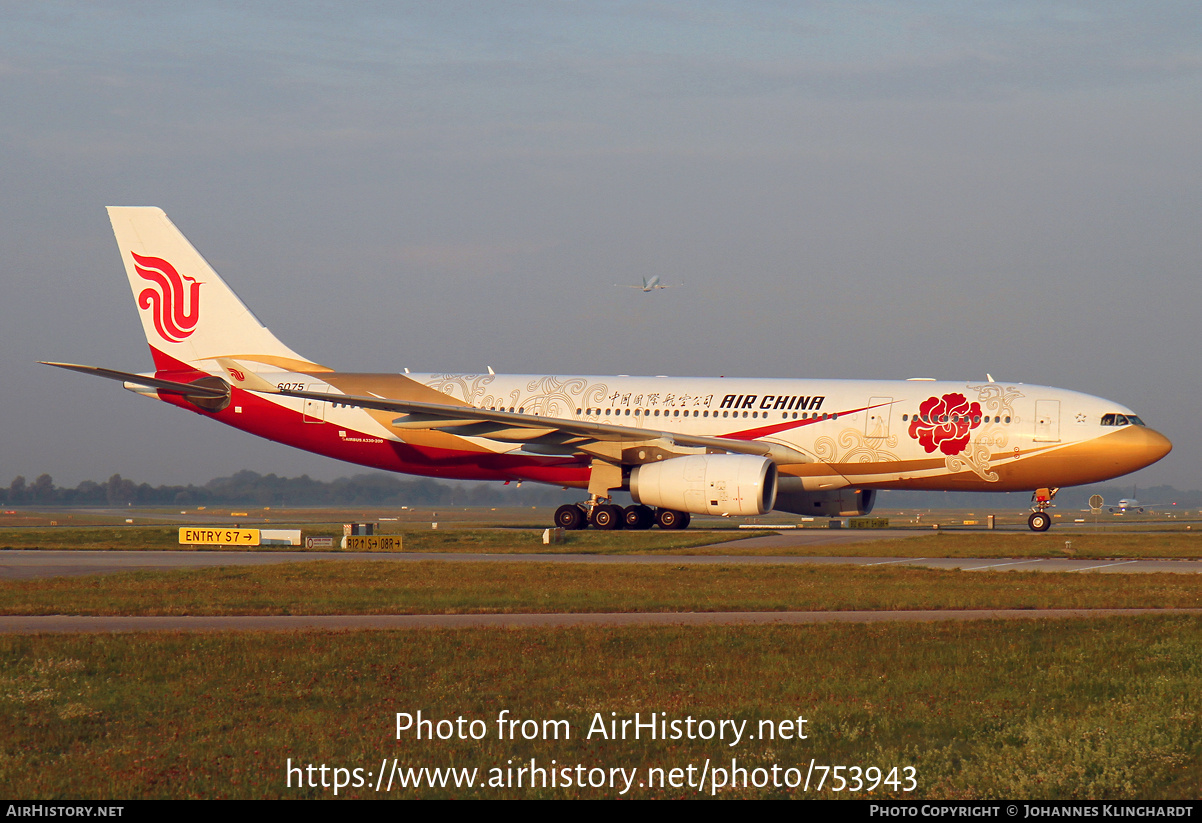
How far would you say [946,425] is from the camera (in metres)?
33.8

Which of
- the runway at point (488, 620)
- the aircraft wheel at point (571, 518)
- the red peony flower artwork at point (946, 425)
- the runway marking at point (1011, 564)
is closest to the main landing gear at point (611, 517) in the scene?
the aircraft wheel at point (571, 518)

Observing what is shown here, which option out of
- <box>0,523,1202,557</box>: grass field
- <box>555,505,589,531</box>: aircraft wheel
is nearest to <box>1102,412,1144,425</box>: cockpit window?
<box>0,523,1202,557</box>: grass field

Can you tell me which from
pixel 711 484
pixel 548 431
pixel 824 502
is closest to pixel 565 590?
pixel 711 484

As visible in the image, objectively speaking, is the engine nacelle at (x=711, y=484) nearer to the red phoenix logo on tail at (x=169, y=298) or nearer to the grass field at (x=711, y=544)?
the grass field at (x=711, y=544)

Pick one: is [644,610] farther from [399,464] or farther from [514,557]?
[399,464]

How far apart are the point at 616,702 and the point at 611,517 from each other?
25.6 m

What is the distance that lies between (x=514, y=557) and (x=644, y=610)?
991 centimetres

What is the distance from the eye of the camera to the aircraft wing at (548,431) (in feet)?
112

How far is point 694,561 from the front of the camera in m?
24.4

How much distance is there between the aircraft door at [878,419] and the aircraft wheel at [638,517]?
6.94 m

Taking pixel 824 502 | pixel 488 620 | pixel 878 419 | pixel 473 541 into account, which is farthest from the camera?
pixel 824 502

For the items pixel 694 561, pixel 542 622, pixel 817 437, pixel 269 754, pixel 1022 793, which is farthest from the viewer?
pixel 817 437

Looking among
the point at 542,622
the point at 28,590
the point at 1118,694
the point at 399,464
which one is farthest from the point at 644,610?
the point at 399,464

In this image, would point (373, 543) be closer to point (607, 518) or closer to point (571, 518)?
point (571, 518)
